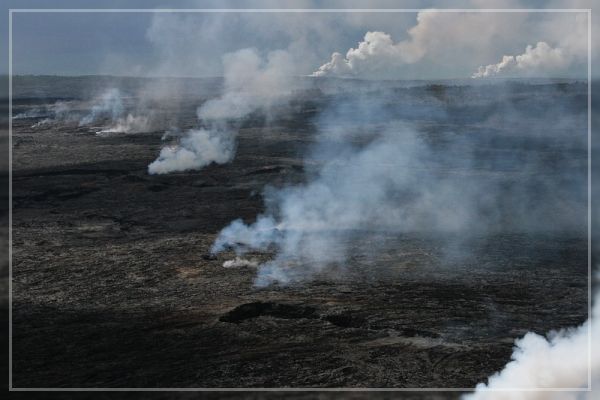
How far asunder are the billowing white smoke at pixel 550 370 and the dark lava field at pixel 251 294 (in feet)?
2.65

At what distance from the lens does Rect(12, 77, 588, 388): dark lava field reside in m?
13.7

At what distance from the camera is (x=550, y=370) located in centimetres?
1101

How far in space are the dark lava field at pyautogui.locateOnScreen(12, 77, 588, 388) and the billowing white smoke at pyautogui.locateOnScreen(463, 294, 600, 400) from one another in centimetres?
81

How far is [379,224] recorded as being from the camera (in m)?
25.1

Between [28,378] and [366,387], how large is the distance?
306 inches

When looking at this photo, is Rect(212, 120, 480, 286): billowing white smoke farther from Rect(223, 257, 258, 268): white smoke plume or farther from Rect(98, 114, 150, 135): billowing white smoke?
Rect(98, 114, 150, 135): billowing white smoke

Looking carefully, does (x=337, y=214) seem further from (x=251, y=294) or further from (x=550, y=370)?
(x=550, y=370)

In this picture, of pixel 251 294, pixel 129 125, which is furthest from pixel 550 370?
pixel 129 125

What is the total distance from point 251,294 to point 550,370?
925 centimetres

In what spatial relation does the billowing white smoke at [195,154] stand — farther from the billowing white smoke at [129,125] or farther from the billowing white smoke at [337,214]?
the billowing white smoke at [129,125]

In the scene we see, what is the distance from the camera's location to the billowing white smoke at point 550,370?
10508mm

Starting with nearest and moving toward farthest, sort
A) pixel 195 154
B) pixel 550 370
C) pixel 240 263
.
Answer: pixel 550 370
pixel 240 263
pixel 195 154

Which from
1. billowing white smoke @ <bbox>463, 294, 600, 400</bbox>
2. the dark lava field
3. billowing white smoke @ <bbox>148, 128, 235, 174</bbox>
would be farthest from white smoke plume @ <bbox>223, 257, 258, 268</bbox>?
billowing white smoke @ <bbox>148, 128, 235, 174</bbox>

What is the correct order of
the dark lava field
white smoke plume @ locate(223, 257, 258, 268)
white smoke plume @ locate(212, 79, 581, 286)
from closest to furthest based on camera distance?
the dark lava field < white smoke plume @ locate(223, 257, 258, 268) < white smoke plume @ locate(212, 79, 581, 286)
